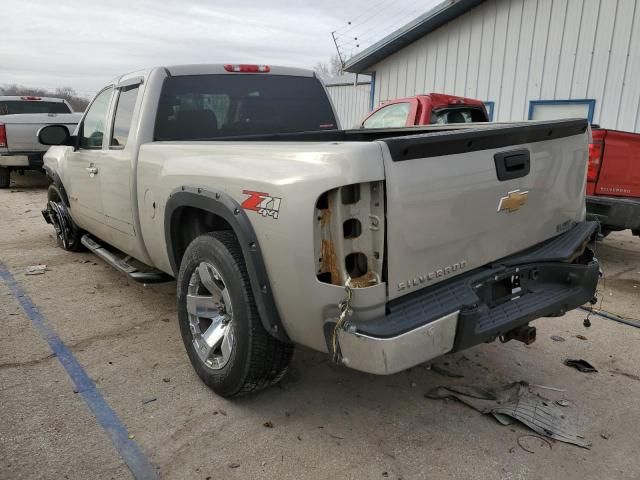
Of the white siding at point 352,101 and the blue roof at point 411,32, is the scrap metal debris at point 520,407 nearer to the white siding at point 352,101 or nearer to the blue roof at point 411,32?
the blue roof at point 411,32

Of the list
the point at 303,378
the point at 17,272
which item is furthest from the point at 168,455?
the point at 17,272

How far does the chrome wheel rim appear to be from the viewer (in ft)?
9.52

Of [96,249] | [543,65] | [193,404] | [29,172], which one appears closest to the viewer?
[193,404]

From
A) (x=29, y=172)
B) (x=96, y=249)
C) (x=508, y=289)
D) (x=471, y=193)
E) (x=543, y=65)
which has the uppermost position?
(x=543, y=65)

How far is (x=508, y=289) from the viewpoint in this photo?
2.80 metres

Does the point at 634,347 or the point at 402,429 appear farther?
the point at 634,347

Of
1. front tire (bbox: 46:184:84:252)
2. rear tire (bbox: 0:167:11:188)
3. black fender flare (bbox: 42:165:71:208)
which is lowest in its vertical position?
rear tire (bbox: 0:167:11:188)

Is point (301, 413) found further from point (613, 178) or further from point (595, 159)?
point (613, 178)

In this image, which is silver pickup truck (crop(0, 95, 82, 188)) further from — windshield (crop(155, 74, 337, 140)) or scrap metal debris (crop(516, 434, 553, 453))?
scrap metal debris (crop(516, 434, 553, 453))

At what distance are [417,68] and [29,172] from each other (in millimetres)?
11453

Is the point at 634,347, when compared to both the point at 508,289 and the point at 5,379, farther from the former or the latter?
the point at 5,379

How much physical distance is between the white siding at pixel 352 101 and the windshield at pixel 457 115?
8.67 metres

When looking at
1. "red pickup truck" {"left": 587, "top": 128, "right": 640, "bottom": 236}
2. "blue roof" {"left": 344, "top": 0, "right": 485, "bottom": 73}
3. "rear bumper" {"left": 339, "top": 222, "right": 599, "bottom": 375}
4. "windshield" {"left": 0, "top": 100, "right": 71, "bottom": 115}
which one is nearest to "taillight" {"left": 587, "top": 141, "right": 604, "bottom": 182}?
"red pickup truck" {"left": 587, "top": 128, "right": 640, "bottom": 236}

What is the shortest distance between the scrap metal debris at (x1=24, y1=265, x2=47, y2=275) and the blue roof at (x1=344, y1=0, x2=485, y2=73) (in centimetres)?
1047
